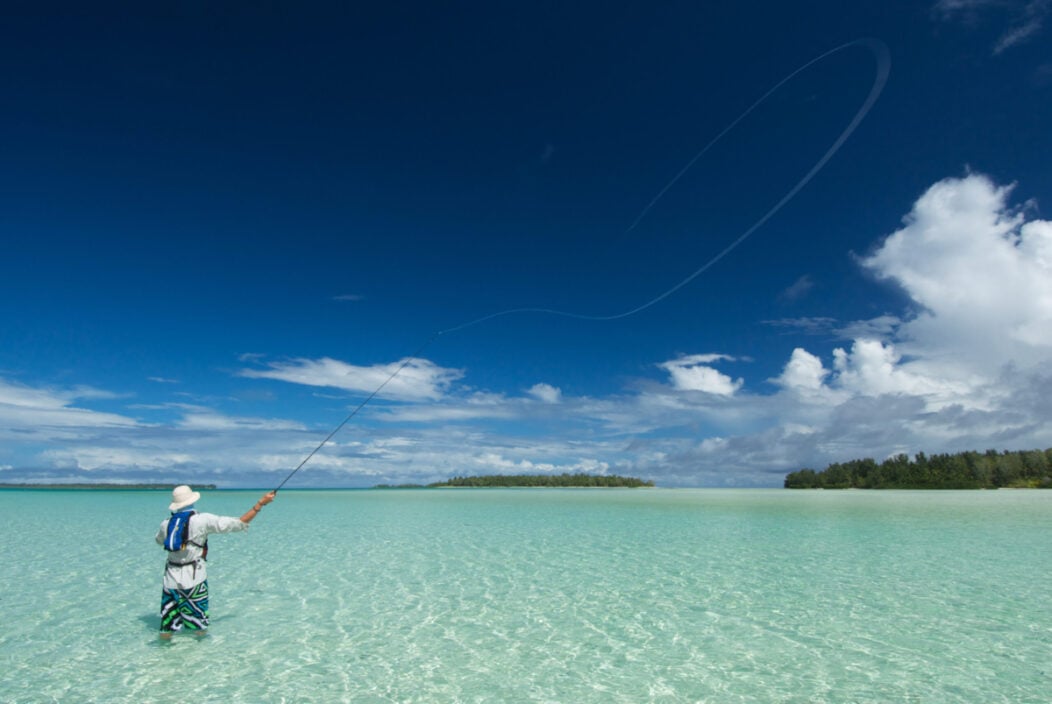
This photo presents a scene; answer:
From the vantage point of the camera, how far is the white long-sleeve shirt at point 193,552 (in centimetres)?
870

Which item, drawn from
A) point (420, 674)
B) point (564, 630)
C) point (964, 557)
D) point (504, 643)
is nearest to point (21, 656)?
point (420, 674)

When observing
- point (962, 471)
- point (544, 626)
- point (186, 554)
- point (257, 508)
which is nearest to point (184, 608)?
point (186, 554)

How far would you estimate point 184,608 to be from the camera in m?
9.24

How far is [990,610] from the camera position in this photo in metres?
11.2

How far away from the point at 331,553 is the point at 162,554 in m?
5.27

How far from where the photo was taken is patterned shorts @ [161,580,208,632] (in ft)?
29.9

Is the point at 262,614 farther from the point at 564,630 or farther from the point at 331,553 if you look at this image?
the point at 331,553

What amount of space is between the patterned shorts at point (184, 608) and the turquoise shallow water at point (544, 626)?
0.94 ft

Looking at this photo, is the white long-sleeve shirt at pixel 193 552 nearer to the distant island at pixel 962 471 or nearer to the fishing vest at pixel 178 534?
the fishing vest at pixel 178 534

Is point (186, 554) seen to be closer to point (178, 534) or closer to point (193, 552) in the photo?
point (193, 552)

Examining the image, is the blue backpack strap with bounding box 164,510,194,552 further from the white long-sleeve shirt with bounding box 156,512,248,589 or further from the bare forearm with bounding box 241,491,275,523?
the bare forearm with bounding box 241,491,275,523

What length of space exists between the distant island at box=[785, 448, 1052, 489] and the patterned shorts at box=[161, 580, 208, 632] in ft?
492

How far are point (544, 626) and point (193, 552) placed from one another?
5836 mm

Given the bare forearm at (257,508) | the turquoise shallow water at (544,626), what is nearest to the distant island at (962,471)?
the turquoise shallow water at (544,626)
